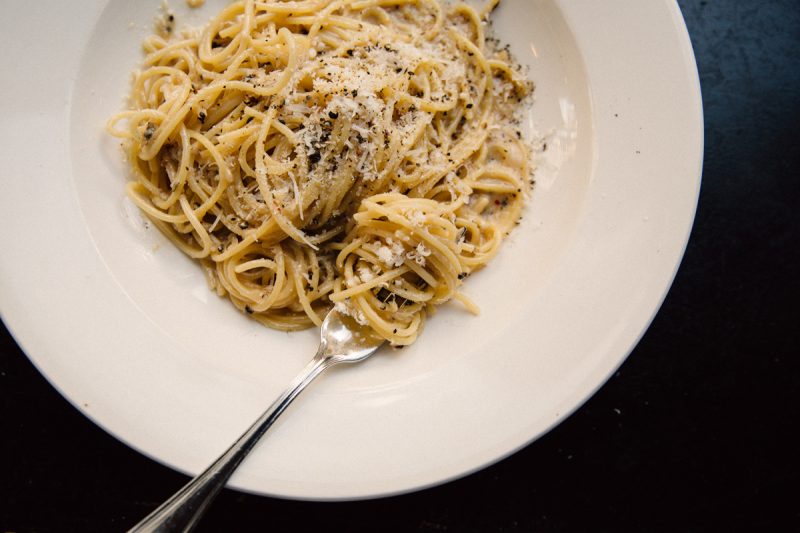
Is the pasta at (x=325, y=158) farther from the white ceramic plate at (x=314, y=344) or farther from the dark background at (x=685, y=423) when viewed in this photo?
the dark background at (x=685, y=423)

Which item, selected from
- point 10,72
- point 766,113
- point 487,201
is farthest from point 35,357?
point 766,113

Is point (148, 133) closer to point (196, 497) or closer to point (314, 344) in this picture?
point (314, 344)

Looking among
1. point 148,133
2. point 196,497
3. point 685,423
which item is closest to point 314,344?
point 196,497

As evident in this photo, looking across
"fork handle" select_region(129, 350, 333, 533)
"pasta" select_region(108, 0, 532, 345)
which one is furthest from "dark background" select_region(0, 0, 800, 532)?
"pasta" select_region(108, 0, 532, 345)

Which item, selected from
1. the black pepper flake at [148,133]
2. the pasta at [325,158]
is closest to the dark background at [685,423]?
the pasta at [325,158]

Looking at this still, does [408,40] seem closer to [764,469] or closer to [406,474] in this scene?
[406,474]

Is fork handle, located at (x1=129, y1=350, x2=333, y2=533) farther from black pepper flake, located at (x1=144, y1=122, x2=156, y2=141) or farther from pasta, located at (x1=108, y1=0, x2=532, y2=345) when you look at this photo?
black pepper flake, located at (x1=144, y1=122, x2=156, y2=141)
